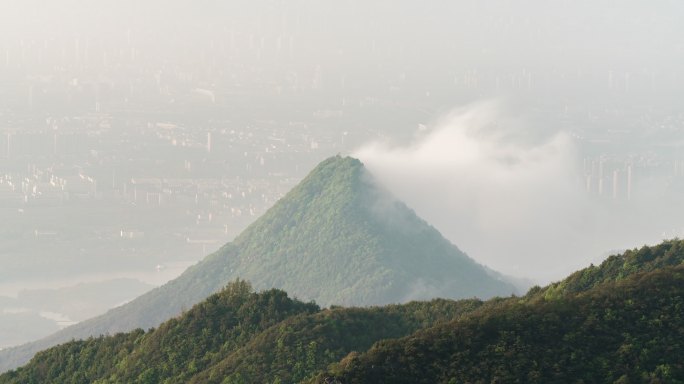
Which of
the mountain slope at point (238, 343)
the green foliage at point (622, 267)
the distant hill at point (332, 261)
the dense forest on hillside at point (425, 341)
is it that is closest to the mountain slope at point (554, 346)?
the dense forest on hillside at point (425, 341)

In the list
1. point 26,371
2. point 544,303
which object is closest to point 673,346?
point 544,303

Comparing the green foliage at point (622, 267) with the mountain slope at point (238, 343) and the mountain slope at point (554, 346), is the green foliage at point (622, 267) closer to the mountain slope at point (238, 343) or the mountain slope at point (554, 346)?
the mountain slope at point (238, 343)

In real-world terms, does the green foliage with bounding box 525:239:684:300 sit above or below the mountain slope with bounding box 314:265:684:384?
above

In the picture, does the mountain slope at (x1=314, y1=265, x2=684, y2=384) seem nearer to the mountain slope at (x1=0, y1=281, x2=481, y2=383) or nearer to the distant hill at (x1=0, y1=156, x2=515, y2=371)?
the mountain slope at (x1=0, y1=281, x2=481, y2=383)

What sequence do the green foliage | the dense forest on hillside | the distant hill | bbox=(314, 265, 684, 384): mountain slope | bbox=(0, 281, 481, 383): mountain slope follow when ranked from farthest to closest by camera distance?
the distant hill
the green foliage
bbox=(0, 281, 481, 383): mountain slope
the dense forest on hillside
bbox=(314, 265, 684, 384): mountain slope

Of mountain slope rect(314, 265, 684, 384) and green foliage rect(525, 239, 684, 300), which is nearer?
mountain slope rect(314, 265, 684, 384)

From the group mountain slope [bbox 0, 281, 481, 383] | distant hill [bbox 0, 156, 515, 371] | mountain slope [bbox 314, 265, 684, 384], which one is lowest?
mountain slope [bbox 314, 265, 684, 384]

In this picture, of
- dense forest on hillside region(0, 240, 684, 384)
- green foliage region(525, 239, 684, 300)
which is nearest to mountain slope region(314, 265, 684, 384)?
dense forest on hillside region(0, 240, 684, 384)

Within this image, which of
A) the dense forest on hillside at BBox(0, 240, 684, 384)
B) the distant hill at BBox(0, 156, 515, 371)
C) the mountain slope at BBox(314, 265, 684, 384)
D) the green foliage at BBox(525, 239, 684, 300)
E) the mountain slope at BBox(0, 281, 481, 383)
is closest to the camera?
the mountain slope at BBox(314, 265, 684, 384)
